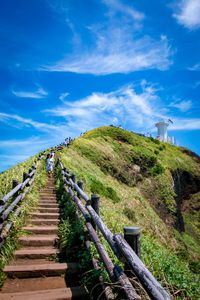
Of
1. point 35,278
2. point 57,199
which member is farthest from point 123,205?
point 35,278

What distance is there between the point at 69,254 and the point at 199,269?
780cm

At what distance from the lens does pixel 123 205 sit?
2344 centimetres

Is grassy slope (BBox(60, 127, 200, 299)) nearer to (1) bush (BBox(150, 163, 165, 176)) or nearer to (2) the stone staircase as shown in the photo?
(1) bush (BBox(150, 163, 165, 176))

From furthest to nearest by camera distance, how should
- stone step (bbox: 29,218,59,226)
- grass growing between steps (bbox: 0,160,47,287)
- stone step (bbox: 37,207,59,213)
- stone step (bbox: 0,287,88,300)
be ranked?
1. stone step (bbox: 37,207,59,213)
2. stone step (bbox: 29,218,59,226)
3. grass growing between steps (bbox: 0,160,47,287)
4. stone step (bbox: 0,287,88,300)

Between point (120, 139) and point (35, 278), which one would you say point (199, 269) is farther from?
point (120, 139)

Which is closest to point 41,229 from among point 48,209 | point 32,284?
point 48,209

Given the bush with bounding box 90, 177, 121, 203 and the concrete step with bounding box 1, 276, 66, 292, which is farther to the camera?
the bush with bounding box 90, 177, 121, 203

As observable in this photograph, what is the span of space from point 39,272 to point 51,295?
1093mm

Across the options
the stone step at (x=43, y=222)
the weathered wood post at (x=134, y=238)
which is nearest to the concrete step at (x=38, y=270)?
the weathered wood post at (x=134, y=238)

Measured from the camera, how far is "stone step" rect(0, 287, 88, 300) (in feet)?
18.5

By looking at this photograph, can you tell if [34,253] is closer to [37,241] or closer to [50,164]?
[37,241]

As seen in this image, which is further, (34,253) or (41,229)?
(41,229)

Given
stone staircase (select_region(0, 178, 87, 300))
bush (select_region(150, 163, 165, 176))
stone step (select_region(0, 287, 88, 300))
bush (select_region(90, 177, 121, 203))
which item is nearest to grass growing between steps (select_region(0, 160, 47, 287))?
stone staircase (select_region(0, 178, 87, 300))

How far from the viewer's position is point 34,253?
25.2 feet
